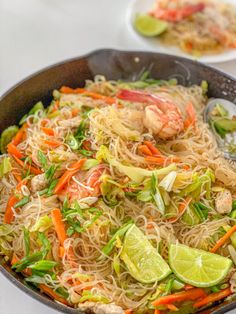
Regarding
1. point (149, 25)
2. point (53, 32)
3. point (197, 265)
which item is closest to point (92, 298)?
point (197, 265)

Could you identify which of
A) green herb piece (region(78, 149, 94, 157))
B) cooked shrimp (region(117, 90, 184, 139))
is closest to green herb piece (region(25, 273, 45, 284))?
green herb piece (region(78, 149, 94, 157))

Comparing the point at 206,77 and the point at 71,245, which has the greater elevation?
the point at 206,77

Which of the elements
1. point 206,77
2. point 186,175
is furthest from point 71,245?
point 206,77

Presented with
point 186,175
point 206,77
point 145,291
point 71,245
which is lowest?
point 145,291

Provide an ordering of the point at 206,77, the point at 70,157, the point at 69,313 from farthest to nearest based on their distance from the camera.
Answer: the point at 206,77
the point at 70,157
the point at 69,313

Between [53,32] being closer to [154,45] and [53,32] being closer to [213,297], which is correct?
[154,45]

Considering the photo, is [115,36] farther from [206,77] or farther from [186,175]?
[186,175]

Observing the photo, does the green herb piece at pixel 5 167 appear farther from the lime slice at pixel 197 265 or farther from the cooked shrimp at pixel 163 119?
the lime slice at pixel 197 265
